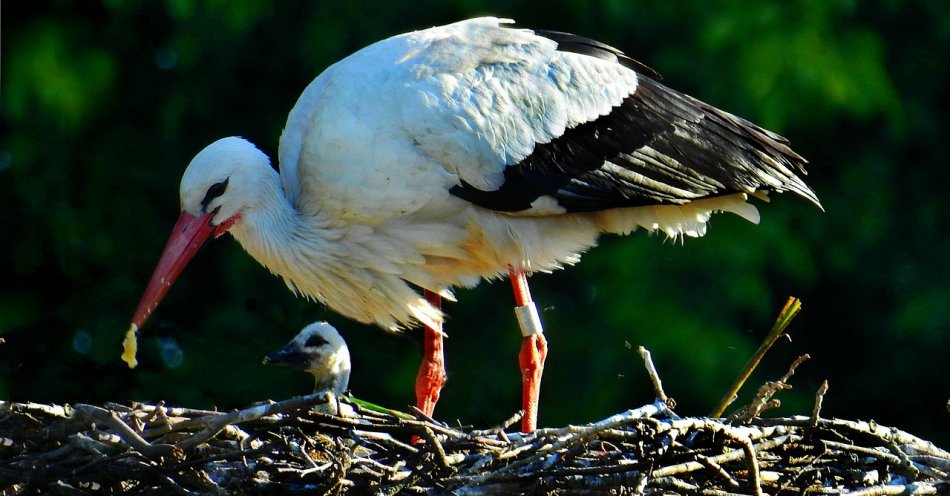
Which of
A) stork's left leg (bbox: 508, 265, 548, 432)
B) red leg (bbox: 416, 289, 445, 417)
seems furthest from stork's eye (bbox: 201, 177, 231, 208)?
stork's left leg (bbox: 508, 265, 548, 432)

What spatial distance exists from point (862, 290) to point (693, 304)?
0.90 meters

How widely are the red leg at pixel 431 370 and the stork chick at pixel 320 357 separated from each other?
1.50 ft

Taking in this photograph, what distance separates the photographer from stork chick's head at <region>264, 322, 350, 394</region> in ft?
14.6

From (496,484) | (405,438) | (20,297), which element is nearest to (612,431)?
(496,484)

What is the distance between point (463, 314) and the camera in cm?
612

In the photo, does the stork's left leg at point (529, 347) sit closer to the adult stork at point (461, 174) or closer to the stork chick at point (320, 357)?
the adult stork at point (461, 174)

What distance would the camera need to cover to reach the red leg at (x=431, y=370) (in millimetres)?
4938

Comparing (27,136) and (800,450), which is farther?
(27,136)

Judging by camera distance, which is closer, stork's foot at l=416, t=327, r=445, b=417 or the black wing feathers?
the black wing feathers

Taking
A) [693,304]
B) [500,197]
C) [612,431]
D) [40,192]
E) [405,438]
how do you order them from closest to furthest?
[612,431], [405,438], [500,197], [693,304], [40,192]

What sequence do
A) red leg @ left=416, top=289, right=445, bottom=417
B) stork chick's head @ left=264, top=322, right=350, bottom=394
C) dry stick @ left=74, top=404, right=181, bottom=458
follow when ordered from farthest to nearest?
red leg @ left=416, top=289, right=445, bottom=417 < stork chick's head @ left=264, top=322, right=350, bottom=394 < dry stick @ left=74, top=404, right=181, bottom=458

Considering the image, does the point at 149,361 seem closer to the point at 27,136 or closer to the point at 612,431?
the point at 27,136

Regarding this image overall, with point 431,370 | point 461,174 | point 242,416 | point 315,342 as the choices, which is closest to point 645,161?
point 461,174

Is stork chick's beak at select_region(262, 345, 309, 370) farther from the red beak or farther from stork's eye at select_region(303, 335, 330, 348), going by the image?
the red beak
